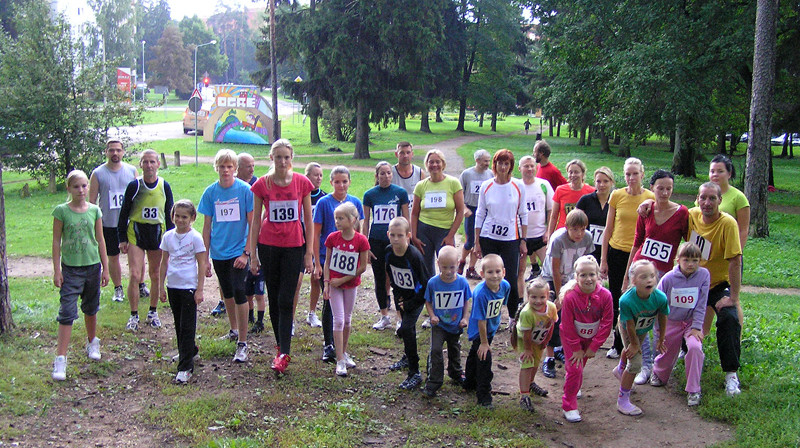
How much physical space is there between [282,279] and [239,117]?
114 ft

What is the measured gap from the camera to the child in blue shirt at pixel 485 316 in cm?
583

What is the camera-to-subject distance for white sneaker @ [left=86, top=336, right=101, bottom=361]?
262 inches

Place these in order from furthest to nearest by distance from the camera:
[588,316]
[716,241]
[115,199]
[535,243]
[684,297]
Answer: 1. [535,243]
2. [115,199]
3. [716,241]
4. [684,297]
5. [588,316]

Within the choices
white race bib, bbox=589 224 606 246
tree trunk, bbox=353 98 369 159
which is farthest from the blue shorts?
tree trunk, bbox=353 98 369 159

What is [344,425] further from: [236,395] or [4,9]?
[4,9]

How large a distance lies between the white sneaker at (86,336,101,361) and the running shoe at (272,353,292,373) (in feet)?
5.84

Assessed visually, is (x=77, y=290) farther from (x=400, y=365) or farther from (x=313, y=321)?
(x=400, y=365)

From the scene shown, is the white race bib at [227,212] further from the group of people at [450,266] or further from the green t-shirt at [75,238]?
the green t-shirt at [75,238]

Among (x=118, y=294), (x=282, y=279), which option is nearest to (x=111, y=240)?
(x=118, y=294)

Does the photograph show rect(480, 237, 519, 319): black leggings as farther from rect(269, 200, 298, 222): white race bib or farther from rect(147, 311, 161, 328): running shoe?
rect(147, 311, 161, 328): running shoe

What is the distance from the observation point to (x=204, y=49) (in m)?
102

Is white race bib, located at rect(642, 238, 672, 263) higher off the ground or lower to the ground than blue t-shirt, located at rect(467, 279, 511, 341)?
higher


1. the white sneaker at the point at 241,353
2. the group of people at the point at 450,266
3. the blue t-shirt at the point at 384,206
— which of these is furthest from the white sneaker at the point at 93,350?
the blue t-shirt at the point at 384,206

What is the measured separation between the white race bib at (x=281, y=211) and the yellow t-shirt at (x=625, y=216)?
3385 mm
